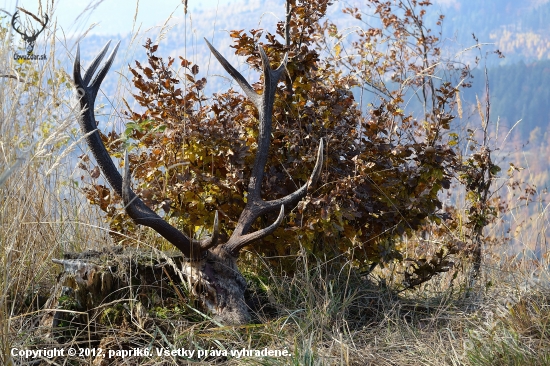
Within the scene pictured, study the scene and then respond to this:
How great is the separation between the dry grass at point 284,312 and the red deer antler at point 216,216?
148 millimetres

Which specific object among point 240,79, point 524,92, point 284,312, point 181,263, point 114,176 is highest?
point 524,92

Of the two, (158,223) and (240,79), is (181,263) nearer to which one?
(158,223)

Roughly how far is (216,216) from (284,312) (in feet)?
2.79

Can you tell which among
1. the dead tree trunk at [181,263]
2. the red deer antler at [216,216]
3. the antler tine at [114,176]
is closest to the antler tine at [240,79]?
the red deer antler at [216,216]

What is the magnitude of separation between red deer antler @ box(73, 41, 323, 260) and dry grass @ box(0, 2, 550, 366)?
0.49 feet

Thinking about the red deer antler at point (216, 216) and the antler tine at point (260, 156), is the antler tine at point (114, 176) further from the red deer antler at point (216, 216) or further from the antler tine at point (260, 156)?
the antler tine at point (260, 156)

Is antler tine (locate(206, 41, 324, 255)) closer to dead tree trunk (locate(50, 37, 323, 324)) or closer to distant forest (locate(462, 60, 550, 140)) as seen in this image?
dead tree trunk (locate(50, 37, 323, 324))

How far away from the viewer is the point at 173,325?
3355 mm

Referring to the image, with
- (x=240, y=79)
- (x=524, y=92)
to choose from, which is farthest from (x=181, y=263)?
(x=524, y=92)

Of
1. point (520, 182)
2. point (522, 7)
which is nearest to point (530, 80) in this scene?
point (522, 7)

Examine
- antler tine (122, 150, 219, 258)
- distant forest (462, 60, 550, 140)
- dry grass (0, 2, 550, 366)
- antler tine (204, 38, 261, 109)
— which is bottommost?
dry grass (0, 2, 550, 366)

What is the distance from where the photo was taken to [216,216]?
10.2 ft

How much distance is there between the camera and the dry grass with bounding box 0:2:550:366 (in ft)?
9.82

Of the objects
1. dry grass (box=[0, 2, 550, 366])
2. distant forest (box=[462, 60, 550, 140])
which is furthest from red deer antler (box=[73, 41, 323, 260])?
distant forest (box=[462, 60, 550, 140])
